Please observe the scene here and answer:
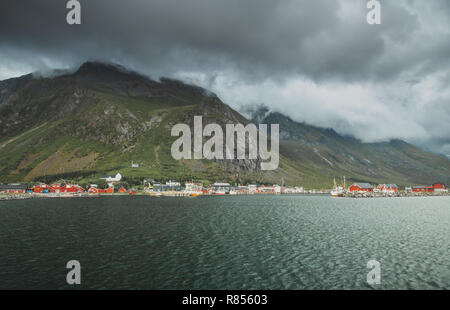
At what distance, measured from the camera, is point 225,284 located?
3159cm

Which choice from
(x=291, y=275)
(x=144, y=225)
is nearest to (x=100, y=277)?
(x=291, y=275)

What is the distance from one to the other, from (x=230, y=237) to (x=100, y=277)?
29.8 meters

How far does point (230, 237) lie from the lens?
2264 inches
